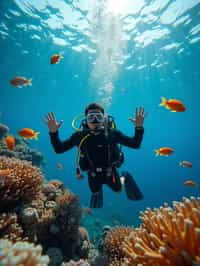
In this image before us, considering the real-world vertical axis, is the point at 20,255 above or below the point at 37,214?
below

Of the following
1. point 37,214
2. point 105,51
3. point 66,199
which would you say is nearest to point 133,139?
point 66,199

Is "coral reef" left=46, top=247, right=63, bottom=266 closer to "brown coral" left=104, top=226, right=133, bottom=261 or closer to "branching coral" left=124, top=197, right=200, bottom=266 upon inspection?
"brown coral" left=104, top=226, right=133, bottom=261

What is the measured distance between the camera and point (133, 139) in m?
5.40

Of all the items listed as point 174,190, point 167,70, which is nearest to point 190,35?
point 167,70

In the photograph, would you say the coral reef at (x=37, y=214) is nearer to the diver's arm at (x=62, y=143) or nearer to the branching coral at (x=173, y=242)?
the diver's arm at (x=62, y=143)

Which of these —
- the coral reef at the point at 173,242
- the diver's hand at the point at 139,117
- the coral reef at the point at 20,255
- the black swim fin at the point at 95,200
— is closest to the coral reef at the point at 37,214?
the black swim fin at the point at 95,200

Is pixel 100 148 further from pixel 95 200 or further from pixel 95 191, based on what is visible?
pixel 95 200

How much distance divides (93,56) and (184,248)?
2421 centimetres

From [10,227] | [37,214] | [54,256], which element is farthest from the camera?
[54,256]

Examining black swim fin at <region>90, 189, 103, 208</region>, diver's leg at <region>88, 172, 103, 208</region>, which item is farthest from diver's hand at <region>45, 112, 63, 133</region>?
Result: black swim fin at <region>90, 189, 103, 208</region>

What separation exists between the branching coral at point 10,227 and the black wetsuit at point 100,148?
2252 millimetres

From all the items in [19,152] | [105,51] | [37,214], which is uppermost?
[105,51]

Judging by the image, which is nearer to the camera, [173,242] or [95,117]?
[173,242]

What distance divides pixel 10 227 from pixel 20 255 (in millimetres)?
1871
